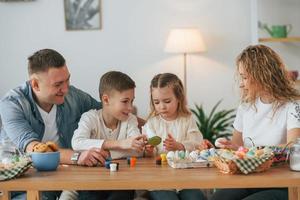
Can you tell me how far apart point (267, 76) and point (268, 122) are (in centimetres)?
19

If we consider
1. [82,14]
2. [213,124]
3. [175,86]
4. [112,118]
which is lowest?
[213,124]

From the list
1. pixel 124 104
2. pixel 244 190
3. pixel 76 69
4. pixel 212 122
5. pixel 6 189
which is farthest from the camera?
pixel 76 69

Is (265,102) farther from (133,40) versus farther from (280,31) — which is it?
(133,40)

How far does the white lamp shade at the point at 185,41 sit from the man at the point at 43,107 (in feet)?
6.39

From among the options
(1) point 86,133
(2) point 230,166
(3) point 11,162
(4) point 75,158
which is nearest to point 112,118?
(1) point 86,133

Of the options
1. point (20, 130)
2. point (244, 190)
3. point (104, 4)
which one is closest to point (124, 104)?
point (20, 130)

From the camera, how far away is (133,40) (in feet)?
15.6

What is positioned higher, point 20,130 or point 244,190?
point 20,130

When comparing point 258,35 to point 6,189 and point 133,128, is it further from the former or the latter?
point 6,189

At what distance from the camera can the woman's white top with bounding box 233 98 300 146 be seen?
2209mm

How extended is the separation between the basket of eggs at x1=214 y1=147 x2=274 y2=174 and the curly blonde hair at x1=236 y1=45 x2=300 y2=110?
43cm

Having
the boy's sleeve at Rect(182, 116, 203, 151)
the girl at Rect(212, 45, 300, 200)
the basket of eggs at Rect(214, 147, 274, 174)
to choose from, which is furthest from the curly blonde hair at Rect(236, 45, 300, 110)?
the basket of eggs at Rect(214, 147, 274, 174)

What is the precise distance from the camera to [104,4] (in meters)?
4.70

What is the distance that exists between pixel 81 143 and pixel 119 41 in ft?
8.34
